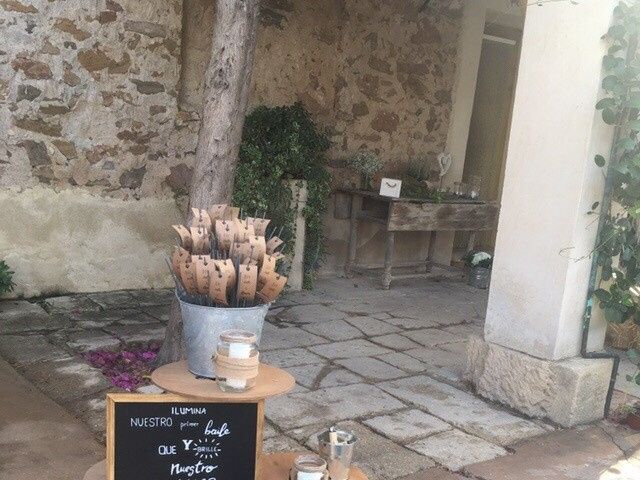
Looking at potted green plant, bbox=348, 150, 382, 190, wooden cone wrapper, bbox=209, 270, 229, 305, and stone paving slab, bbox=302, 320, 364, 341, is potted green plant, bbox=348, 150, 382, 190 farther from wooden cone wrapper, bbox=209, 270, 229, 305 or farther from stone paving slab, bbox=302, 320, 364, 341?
wooden cone wrapper, bbox=209, 270, 229, 305

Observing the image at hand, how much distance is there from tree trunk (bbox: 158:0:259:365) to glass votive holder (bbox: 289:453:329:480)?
179 cm

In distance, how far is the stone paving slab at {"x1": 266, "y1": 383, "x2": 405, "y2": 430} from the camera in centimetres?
317

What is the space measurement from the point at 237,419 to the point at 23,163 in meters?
3.60

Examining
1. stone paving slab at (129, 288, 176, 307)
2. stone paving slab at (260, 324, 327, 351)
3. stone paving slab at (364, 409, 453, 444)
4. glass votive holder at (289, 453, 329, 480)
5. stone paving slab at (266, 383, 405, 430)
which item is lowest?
stone paving slab at (129, 288, 176, 307)

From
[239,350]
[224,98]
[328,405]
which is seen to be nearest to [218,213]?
[239,350]

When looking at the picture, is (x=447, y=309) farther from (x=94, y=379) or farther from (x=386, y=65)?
(x=94, y=379)

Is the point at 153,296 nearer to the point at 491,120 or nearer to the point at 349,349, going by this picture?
the point at 349,349

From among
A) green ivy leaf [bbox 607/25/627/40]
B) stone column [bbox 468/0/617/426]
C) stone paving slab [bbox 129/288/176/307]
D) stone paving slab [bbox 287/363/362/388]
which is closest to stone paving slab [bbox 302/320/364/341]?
stone paving slab [bbox 287/363/362/388]

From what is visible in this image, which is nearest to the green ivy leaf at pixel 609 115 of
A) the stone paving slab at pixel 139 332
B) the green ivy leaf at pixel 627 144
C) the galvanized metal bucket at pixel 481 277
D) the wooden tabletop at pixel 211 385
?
the green ivy leaf at pixel 627 144

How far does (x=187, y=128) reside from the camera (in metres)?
5.50

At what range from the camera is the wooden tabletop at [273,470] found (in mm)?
1812

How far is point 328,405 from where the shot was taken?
337 cm

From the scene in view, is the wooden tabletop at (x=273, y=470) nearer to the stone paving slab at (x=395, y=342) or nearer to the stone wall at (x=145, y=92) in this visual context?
the stone paving slab at (x=395, y=342)

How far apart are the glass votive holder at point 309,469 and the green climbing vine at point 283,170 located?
3.58 metres
